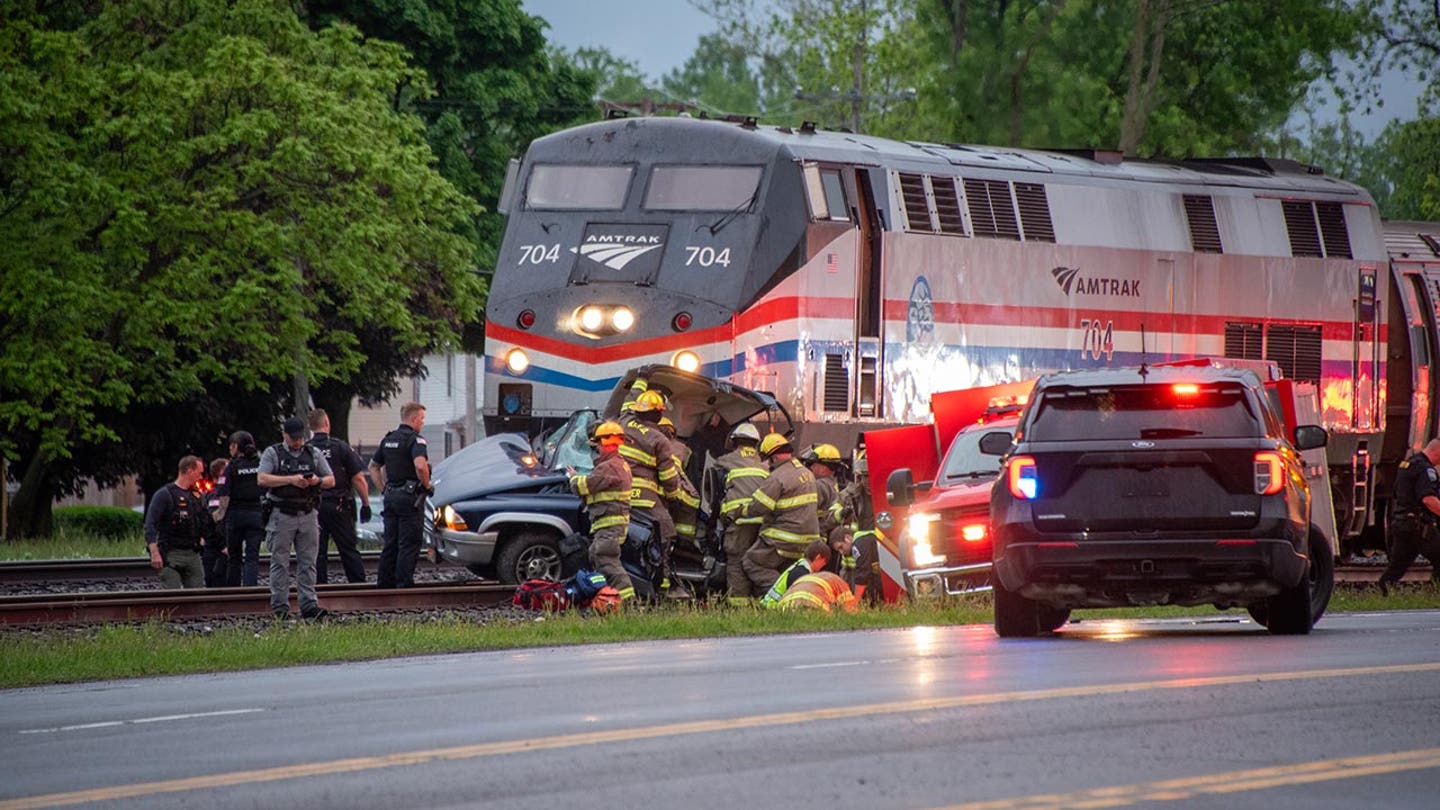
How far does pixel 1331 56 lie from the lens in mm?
50094

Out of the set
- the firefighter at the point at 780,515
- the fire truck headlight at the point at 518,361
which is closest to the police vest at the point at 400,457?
the fire truck headlight at the point at 518,361

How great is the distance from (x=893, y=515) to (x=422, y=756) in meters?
11.8

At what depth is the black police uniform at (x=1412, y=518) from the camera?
2372 cm

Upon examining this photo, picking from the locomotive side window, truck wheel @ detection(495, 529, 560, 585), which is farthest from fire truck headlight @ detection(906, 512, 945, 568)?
the locomotive side window

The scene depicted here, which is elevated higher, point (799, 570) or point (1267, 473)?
point (1267, 473)

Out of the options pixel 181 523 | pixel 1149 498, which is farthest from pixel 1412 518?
pixel 181 523

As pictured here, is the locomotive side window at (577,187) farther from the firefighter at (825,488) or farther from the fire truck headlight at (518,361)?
the firefighter at (825,488)

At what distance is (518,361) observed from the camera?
25484 millimetres

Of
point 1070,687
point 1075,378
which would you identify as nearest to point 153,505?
point 1075,378

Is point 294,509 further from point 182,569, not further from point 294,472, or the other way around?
point 182,569

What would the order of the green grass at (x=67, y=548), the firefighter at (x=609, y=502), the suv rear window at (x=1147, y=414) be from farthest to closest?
the green grass at (x=67, y=548), the firefighter at (x=609, y=502), the suv rear window at (x=1147, y=414)

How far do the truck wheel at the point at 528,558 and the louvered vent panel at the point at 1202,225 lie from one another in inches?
403

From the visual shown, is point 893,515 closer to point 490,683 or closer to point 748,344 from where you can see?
point 748,344

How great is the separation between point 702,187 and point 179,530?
6.47 m
